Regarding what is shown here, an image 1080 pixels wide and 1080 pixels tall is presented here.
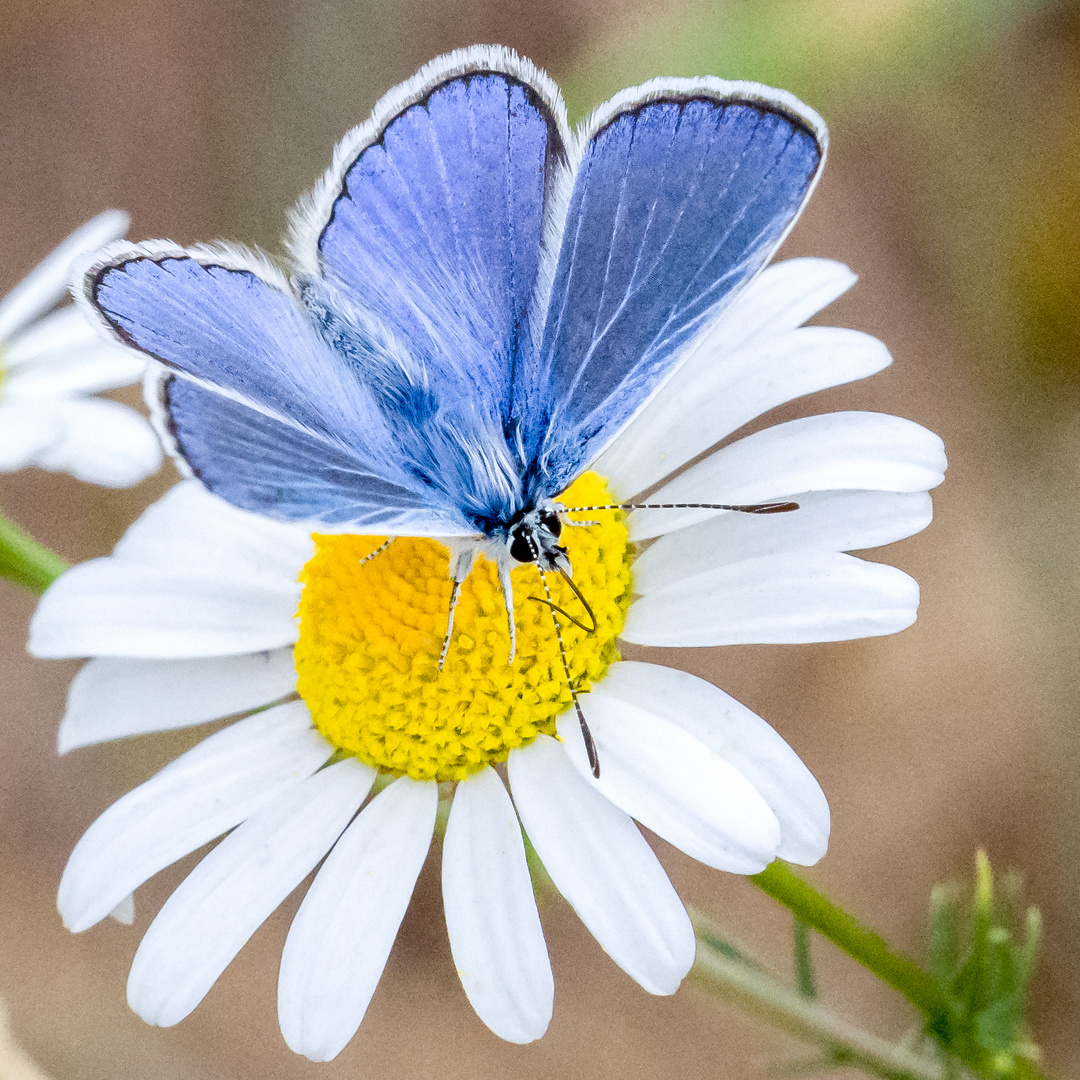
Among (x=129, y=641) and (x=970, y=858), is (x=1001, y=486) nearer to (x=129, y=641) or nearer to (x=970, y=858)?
(x=970, y=858)

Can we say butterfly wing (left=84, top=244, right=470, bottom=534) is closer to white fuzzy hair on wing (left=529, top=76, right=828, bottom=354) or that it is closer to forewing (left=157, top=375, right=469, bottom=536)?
forewing (left=157, top=375, right=469, bottom=536)

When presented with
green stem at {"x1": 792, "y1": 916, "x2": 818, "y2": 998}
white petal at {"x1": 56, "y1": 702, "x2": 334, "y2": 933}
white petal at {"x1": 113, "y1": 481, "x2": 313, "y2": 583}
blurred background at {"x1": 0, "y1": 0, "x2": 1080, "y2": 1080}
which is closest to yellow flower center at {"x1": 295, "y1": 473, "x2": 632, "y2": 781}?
white petal at {"x1": 56, "y1": 702, "x2": 334, "y2": 933}

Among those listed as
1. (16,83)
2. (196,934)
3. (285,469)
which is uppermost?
(16,83)

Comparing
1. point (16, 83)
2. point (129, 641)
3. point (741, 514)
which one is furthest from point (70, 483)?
point (741, 514)

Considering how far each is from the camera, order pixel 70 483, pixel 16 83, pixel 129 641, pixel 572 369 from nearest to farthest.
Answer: pixel 572 369
pixel 129 641
pixel 70 483
pixel 16 83

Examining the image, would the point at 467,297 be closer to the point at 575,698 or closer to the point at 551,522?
the point at 551,522

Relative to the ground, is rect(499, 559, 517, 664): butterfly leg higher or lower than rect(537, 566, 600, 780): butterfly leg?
higher
